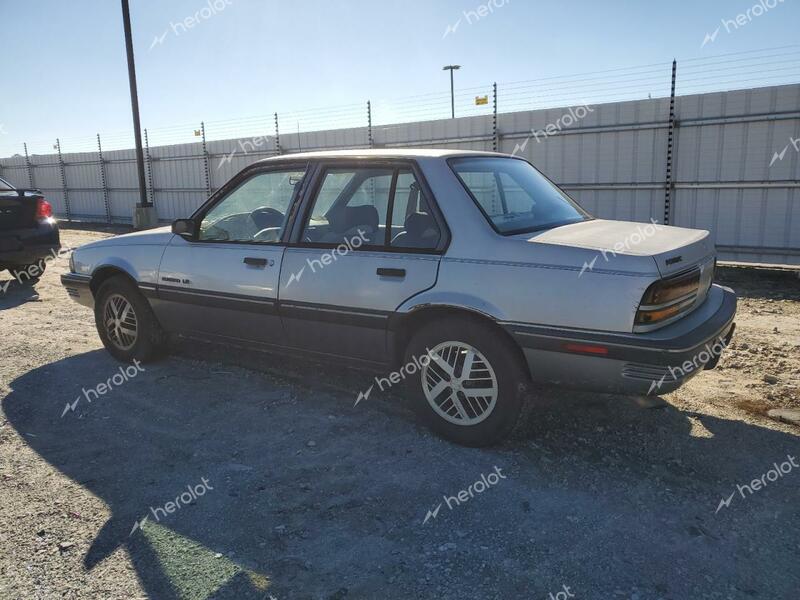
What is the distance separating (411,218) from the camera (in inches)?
149

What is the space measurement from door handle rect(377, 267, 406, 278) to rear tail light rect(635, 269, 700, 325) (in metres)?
1.34

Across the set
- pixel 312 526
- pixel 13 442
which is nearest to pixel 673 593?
pixel 312 526

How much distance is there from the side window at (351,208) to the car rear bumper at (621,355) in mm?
1182

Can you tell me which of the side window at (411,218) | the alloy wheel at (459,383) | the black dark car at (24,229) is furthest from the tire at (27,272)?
the alloy wheel at (459,383)

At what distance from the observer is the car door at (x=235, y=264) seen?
4.30 m

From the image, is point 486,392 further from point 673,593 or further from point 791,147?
point 791,147

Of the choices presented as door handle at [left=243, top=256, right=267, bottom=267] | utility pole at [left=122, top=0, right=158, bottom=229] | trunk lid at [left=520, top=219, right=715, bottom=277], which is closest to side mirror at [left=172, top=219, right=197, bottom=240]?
door handle at [left=243, top=256, right=267, bottom=267]

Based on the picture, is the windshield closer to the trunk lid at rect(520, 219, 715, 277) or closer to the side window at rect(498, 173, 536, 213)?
the side window at rect(498, 173, 536, 213)

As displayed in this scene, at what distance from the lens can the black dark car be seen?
833 cm

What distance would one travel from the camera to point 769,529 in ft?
9.27

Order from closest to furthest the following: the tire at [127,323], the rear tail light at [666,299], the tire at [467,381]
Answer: the rear tail light at [666,299] → the tire at [467,381] → the tire at [127,323]

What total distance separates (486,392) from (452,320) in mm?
451

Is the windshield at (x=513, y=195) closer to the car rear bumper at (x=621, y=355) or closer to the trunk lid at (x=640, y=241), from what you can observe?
the trunk lid at (x=640, y=241)

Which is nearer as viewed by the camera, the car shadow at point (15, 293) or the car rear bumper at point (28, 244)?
the car shadow at point (15, 293)
